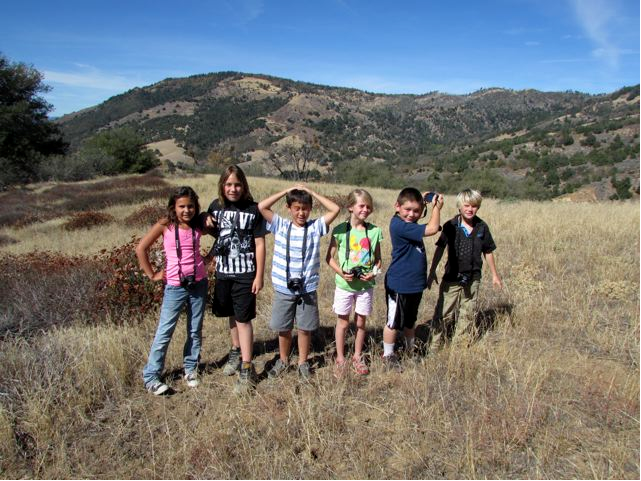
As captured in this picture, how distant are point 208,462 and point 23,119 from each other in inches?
1351

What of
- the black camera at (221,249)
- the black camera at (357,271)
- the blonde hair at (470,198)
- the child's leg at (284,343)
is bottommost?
the child's leg at (284,343)

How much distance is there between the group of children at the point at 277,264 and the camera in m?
3.19

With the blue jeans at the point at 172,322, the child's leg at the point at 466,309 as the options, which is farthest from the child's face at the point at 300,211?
the child's leg at the point at 466,309

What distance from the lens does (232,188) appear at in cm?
319

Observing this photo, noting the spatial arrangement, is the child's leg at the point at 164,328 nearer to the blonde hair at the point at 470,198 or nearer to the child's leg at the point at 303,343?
the child's leg at the point at 303,343

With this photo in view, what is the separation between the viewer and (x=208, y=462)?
7.84ft

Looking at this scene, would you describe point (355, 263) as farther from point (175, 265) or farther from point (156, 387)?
point (156, 387)

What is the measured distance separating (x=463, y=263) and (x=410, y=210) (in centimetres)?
76

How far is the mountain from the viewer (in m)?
32.6

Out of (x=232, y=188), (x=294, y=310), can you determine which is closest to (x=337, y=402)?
(x=294, y=310)

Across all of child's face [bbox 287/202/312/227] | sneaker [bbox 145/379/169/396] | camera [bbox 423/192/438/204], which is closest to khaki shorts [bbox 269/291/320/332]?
child's face [bbox 287/202/312/227]

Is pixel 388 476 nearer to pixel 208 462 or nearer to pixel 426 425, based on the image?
pixel 426 425

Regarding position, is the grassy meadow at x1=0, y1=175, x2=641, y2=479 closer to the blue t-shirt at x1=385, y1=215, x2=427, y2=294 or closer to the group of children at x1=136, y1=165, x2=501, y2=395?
the group of children at x1=136, y1=165, x2=501, y2=395

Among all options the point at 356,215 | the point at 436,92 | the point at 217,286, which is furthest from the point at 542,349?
the point at 436,92
